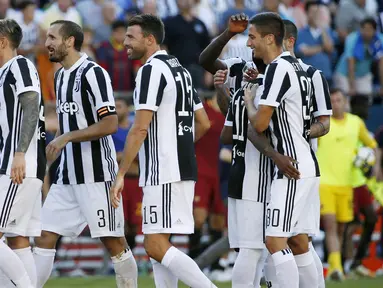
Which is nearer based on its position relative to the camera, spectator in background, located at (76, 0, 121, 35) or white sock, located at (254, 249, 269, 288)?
white sock, located at (254, 249, 269, 288)

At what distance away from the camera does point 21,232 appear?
916cm

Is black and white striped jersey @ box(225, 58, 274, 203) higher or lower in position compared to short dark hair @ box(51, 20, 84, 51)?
lower

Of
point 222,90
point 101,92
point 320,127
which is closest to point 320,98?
point 320,127

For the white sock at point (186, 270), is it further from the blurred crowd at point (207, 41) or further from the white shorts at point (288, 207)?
the blurred crowd at point (207, 41)

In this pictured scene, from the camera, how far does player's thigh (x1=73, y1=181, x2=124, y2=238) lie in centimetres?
971

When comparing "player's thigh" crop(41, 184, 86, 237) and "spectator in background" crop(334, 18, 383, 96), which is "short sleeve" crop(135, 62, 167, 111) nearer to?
"player's thigh" crop(41, 184, 86, 237)

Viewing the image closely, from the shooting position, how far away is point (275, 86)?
888 centimetres

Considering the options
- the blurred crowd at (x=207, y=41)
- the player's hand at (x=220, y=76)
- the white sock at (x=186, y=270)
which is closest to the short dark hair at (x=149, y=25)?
the player's hand at (x=220, y=76)

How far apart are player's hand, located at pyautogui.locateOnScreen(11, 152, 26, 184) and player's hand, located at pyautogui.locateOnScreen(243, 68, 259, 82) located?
212 centimetres

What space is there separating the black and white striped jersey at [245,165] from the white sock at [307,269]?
0.60 meters

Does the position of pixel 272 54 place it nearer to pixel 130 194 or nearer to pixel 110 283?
pixel 110 283

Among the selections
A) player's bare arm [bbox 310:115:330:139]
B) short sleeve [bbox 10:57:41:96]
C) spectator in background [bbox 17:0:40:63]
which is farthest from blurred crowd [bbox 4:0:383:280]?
short sleeve [bbox 10:57:41:96]

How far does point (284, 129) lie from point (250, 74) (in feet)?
2.24

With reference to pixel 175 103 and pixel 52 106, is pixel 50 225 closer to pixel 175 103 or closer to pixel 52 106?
pixel 175 103
